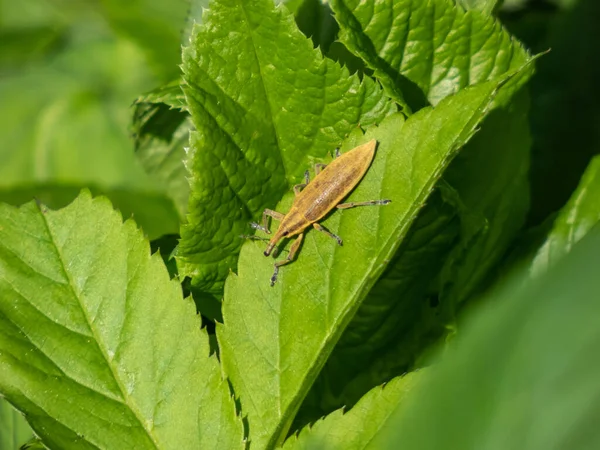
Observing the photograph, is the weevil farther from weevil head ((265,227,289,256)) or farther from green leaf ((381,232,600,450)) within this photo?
green leaf ((381,232,600,450))

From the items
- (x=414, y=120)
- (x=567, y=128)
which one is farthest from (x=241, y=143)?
(x=567, y=128)

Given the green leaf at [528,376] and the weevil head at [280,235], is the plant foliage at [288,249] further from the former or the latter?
the green leaf at [528,376]

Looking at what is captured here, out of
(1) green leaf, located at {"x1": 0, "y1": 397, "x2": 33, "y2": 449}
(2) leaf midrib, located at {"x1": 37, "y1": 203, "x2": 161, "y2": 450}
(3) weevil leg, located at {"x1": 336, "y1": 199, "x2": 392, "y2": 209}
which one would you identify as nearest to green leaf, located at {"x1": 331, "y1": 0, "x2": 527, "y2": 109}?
(3) weevil leg, located at {"x1": 336, "y1": 199, "x2": 392, "y2": 209}

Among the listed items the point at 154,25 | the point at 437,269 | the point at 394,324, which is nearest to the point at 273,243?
the point at 394,324

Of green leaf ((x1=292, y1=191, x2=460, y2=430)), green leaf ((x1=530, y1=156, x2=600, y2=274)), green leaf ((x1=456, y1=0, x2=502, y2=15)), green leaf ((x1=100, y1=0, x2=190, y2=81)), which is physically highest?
green leaf ((x1=100, y1=0, x2=190, y2=81))

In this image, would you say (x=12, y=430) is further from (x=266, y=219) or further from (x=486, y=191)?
(x=486, y=191)

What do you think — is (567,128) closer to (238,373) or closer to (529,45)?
(529,45)
